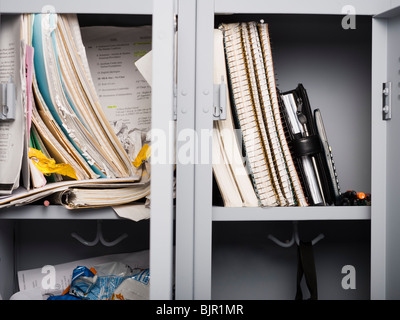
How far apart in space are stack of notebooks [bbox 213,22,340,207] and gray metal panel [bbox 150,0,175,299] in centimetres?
31

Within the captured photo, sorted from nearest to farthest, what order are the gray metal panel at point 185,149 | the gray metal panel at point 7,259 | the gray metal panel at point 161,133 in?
1. the gray metal panel at point 161,133
2. the gray metal panel at point 185,149
3. the gray metal panel at point 7,259

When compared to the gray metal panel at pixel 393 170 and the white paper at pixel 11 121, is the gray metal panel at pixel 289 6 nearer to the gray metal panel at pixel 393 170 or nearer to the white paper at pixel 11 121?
the gray metal panel at pixel 393 170

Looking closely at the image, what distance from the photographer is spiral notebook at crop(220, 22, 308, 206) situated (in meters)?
0.85

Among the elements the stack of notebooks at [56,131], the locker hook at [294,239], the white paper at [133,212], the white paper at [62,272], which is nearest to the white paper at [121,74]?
the stack of notebooks at [56,131]

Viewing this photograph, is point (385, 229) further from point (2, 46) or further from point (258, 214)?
point (2, 46)

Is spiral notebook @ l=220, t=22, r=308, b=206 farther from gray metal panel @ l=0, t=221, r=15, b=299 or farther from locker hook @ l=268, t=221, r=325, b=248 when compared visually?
gray metal panel @ l=0, t=221, r=15, b=299

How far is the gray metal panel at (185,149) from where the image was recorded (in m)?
0.79

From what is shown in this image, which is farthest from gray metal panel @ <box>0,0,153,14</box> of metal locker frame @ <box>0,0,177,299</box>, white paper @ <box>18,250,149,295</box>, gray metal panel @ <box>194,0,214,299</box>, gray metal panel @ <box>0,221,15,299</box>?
white paper @ <box>18,250,149,295</box>

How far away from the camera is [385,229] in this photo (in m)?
0.83

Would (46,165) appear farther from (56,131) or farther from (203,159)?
(203,159)

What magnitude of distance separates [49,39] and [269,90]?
52 centimetres

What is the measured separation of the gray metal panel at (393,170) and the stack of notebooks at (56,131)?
21.6 inches

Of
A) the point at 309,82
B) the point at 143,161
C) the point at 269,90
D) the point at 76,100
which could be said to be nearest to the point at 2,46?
the point at 76,100

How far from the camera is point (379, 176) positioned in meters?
0.83
